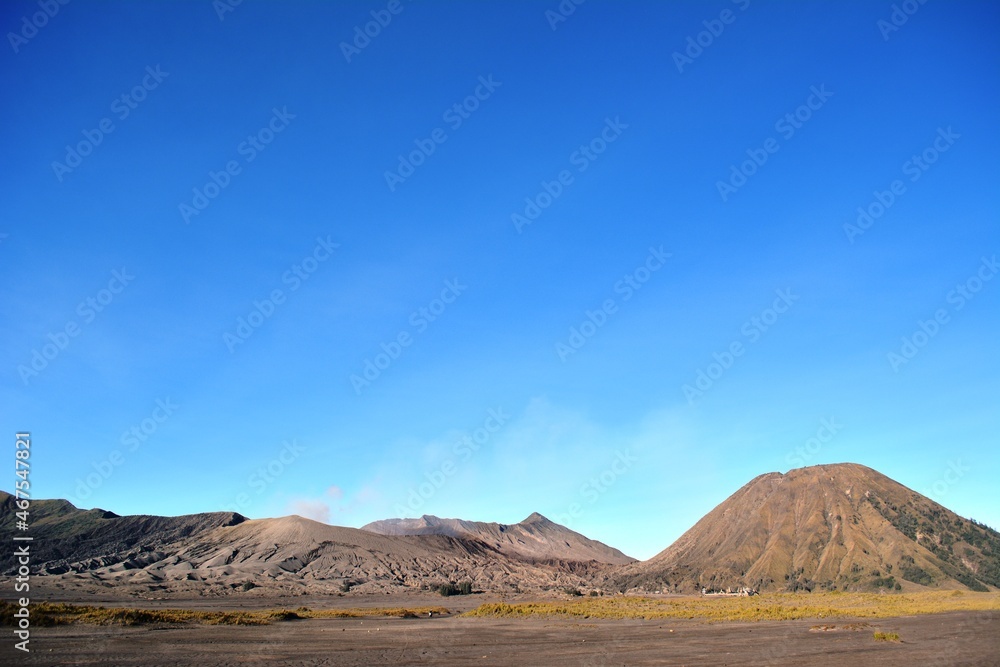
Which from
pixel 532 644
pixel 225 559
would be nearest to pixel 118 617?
pixel 532 644

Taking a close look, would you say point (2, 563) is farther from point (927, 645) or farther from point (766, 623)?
point (927, 645)

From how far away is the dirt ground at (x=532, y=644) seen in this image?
25781mm

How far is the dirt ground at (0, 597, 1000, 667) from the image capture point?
84.6 ft

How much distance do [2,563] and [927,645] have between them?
590 feet

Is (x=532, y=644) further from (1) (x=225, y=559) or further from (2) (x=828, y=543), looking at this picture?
(1) (x=225, y=559)

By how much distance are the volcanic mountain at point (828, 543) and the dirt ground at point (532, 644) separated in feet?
288

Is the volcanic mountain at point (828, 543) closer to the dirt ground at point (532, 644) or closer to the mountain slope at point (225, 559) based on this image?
the mountain slope at point (225, 559)

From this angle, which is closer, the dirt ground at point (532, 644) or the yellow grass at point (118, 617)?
the dirt ground at point (532, 644)

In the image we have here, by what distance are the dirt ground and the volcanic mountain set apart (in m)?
87.9

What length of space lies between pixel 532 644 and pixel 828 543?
131 metres

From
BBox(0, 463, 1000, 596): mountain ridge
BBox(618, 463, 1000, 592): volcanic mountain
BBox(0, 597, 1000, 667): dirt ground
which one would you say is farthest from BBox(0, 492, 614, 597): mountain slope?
BBox(0, 597, 1000, 667): dirt ground

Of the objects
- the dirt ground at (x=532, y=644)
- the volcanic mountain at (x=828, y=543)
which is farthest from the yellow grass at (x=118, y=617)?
the volcanic mountain at (x=828, y=543)

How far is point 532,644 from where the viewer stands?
107 ft

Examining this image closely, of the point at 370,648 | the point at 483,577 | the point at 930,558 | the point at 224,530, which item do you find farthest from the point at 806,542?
the point at 224,530
